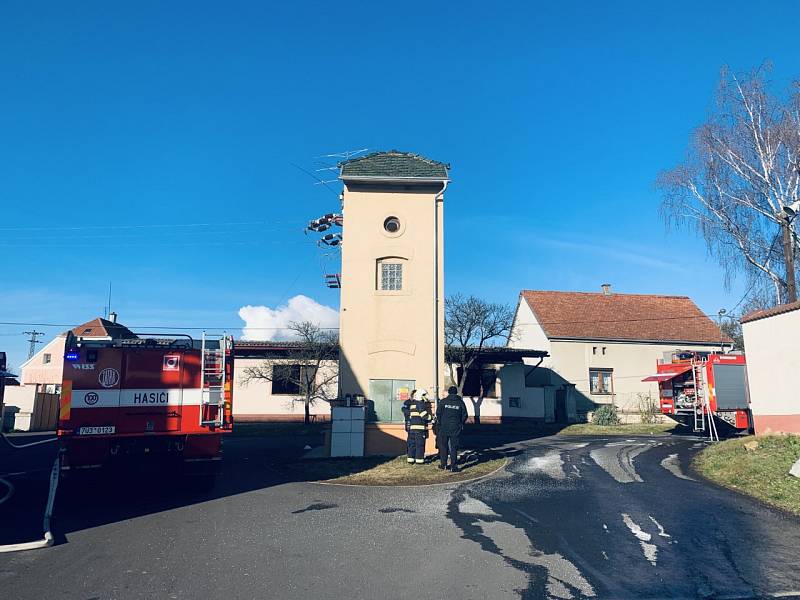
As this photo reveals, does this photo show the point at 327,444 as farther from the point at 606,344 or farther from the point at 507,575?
the point at 606,344

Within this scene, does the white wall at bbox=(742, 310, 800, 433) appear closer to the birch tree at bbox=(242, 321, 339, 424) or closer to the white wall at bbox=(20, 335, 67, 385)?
the birch tree at bbox=(242, 321, 339, 424)

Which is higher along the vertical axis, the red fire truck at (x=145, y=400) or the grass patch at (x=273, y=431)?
the red fire truck at (x=145, y=400)

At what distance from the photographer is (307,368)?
101ft

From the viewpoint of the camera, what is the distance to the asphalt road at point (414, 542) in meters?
5.62

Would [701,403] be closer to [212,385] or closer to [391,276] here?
[391,276]

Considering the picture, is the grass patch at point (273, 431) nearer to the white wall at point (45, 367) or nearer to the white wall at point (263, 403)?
the white wall at point (263, 403)

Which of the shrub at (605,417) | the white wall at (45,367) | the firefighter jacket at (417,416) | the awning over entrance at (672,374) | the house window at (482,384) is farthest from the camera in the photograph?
the white wall at (45,367)

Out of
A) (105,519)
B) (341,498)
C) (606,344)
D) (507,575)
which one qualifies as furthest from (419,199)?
(606,344)

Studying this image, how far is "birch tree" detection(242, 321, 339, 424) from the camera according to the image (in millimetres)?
29609

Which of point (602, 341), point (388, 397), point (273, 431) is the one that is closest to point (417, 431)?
point (388, 397)

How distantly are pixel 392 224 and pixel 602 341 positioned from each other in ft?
73.6

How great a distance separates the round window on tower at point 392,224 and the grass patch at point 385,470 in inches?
255

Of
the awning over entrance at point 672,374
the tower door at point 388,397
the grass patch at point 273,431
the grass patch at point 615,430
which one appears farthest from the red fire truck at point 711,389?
the grass patch at point 273,431

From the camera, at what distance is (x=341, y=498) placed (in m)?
10.3
